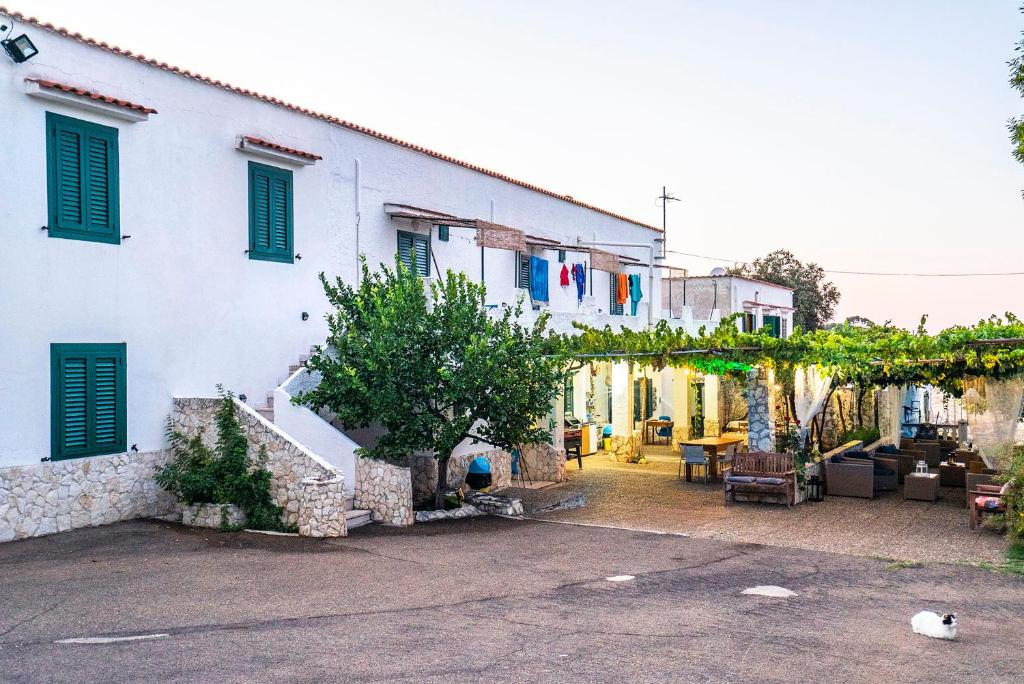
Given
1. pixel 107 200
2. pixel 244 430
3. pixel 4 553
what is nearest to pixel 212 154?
pixel 107 200

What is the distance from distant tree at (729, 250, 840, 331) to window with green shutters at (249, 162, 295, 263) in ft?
136

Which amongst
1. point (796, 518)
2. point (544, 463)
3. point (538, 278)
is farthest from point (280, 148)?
point (796, 518)

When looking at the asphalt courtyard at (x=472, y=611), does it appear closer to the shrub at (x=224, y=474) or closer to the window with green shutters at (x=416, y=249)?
the shrub at (x=224, y=474)

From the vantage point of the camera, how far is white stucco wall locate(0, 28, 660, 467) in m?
11.5

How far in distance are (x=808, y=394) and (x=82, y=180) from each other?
1327cm

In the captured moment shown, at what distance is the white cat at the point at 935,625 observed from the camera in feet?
25.9

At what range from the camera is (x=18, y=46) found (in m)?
11.3

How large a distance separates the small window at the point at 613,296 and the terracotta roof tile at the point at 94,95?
15.8 metres

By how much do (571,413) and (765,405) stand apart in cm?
821

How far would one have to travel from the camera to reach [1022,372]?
1466 cm

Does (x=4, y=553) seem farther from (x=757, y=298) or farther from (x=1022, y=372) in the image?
(x=757, y=298)

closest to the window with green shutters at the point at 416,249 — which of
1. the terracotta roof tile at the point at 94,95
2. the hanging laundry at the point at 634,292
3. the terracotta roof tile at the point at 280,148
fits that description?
the terracotta roof tile at the point at 280,148

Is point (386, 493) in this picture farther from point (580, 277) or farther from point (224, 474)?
point (580, 277)

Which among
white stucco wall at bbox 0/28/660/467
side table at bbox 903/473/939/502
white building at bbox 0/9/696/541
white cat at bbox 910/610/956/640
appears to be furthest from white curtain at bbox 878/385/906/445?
white cat at bbox 910/610/956/640
